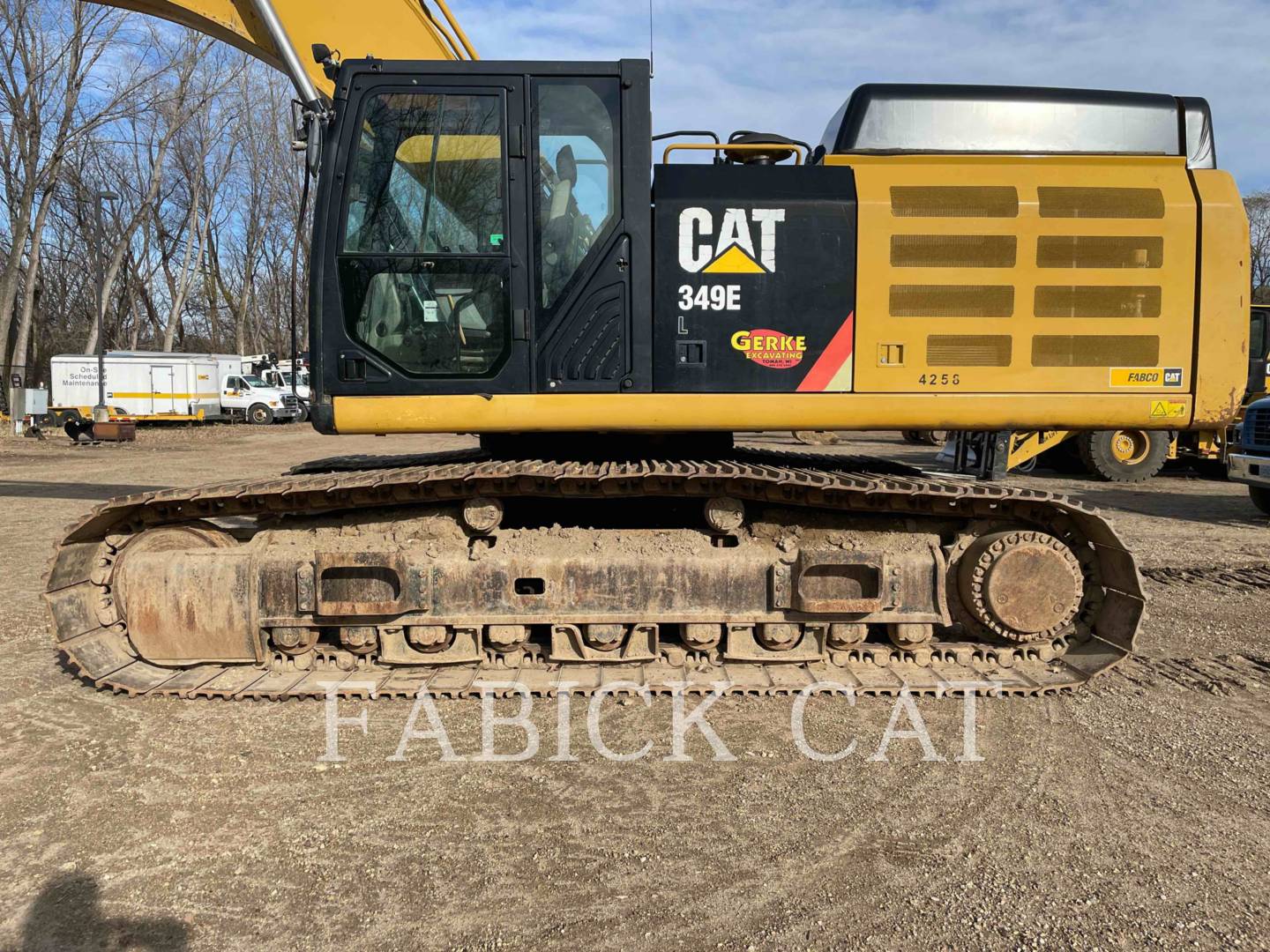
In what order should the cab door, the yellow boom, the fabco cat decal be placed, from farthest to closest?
the yellow boom, the fabco cat decal, the cab door

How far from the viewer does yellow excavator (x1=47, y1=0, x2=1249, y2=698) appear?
412 cm

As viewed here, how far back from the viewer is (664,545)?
445cm

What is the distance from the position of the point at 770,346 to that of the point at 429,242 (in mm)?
1807

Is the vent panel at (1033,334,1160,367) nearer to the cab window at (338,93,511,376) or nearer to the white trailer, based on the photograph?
the cab window at (338,93,511,376)

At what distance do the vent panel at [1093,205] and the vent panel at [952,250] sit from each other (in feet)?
0.92

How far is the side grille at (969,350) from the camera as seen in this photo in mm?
4344

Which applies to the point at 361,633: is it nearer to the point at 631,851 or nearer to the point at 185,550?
the point at 185,550

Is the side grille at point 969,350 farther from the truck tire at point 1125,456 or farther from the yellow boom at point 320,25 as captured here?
the truck tire at point 1125,456

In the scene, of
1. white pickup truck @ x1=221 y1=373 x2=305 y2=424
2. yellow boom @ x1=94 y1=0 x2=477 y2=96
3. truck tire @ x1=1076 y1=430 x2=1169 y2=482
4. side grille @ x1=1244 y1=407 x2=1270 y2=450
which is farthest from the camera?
white pickup truck @ x1=221 y1=373 x2=305 y2=424

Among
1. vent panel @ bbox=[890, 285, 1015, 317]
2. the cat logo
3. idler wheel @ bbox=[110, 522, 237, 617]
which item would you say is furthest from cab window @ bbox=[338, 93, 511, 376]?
vent panel @ bbox=[890, 285, 1015, 317]

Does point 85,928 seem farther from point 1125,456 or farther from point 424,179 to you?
point 1125,456

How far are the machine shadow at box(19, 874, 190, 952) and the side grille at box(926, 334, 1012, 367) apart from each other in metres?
4.04

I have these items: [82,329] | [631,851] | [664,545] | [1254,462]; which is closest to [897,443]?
[1254,462]

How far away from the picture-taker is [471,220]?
4.11m
